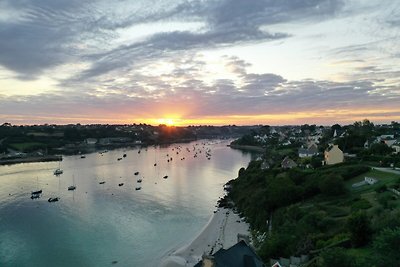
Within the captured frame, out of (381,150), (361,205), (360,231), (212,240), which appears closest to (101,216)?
(212,240)

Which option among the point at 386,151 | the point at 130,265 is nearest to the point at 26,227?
the point at 130,265

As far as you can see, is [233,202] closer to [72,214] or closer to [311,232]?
[72,214]

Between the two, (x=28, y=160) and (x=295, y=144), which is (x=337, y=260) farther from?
(x=28, y=160)

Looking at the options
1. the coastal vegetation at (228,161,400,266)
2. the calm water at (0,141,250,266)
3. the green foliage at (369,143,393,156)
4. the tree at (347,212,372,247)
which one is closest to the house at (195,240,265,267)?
the coastal vegetation at (228,161,400,266)

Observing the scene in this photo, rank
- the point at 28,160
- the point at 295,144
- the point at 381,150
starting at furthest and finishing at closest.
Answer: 1. the point at 28,160
2. the point at 295,144
3. the point at 381,150

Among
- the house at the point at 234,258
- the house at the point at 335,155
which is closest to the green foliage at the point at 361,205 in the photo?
the house at the point at 234,258

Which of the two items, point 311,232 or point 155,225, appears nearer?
point 311,232

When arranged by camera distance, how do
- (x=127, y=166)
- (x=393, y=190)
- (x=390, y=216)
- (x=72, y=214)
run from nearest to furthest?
(x=390, y=216)
(x=393, y=190)
(x=72, y=214)
(x=127, y=166)
